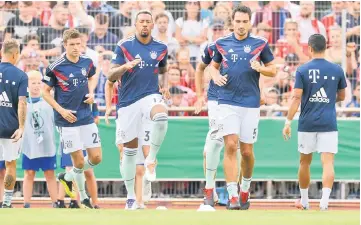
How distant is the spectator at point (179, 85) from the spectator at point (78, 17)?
1798 millimetres

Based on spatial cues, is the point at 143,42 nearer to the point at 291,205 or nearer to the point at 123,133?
the point at 123,133

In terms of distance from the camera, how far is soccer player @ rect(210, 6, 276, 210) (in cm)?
1520

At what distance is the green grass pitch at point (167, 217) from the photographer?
12.0 m

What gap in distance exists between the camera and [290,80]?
2058cm

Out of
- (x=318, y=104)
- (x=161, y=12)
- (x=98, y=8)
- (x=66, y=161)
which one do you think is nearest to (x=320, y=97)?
(x=318, y=104)

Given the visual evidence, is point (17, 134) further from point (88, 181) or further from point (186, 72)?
point (186, 72)

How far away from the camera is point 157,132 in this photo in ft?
51.6

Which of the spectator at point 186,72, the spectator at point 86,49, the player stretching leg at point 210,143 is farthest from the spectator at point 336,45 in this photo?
the player stretching leg at point 210,143

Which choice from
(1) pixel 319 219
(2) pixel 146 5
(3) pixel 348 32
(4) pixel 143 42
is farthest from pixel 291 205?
(1) pixel 319 219

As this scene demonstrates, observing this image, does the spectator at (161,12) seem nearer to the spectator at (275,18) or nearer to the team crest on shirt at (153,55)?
the spectator at (275,18)

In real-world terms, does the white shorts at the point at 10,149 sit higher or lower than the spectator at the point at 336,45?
lower

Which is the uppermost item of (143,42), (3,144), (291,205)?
(143,42)

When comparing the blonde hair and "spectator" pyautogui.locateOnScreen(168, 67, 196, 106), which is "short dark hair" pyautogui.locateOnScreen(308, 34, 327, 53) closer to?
the blonde hair

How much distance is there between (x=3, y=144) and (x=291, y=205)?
5917mm
